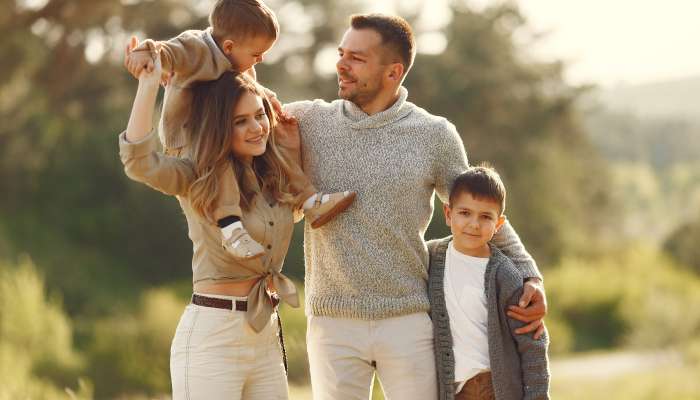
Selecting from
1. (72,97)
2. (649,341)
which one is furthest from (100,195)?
(649,341)

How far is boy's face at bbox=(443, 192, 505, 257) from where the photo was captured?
130 inches

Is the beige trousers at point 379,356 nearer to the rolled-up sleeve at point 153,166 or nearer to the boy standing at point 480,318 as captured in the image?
the boy standing at point 480,318

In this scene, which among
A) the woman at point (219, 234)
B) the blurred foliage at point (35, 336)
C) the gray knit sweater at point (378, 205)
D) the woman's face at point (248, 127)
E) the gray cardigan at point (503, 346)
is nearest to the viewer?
the woman at point (219, 234)

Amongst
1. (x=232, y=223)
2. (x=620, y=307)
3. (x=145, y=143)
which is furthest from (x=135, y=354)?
(x=620, y=307)

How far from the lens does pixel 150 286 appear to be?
14.6 meters

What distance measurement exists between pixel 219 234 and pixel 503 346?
97 cm

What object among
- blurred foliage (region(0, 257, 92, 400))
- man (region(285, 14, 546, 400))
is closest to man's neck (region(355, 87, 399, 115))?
man (region(285, 14, 546, 400))

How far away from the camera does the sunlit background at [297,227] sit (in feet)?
30.0

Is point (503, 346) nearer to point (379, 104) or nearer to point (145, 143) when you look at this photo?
point (379, 104)

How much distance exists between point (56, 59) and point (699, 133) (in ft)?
172

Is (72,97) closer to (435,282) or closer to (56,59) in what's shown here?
(56,59)

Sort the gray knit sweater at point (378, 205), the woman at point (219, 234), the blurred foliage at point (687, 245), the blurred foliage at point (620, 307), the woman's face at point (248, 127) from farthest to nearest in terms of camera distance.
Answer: the blurred foliage at point (687, 245)
the blurred foliage at point (620, 307)
the gray knit sweater at point (378, 205)
the woman's face at point (248, 127)
the woman at point (219, 234)

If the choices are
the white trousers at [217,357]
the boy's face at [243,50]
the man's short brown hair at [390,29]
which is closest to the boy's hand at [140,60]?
the boy's face at [243,50]

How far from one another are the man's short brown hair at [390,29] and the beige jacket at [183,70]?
543 mm
